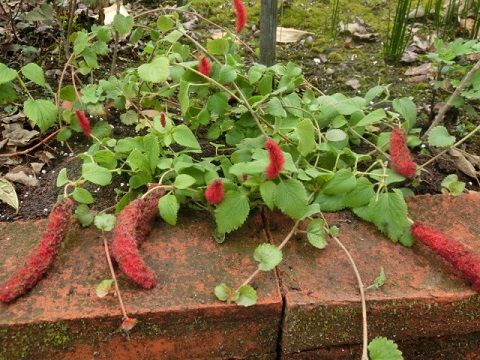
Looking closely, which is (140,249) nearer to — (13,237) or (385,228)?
(13,237)

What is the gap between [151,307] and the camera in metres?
1.32

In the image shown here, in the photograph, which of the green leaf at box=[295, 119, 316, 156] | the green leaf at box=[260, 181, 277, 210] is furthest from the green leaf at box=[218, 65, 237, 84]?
the green leaf at box=[260, 181, 277, 210]

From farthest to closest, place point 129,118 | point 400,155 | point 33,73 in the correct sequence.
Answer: point 129,118 < point 33,73 < point 400,155

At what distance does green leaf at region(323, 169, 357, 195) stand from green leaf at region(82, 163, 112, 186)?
0.59 meters

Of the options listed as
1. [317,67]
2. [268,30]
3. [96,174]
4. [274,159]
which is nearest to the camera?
[274,159]

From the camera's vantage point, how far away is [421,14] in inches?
116

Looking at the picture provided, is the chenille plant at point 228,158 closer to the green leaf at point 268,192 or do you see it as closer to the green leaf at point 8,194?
the green leaf at point 268,192

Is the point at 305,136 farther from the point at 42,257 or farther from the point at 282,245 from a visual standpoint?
the point at 42,257

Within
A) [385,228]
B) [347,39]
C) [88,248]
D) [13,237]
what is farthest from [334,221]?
[347,39]

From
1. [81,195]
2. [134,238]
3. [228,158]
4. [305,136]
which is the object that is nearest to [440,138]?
[305,136]

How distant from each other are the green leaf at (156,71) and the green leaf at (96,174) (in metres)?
0.27

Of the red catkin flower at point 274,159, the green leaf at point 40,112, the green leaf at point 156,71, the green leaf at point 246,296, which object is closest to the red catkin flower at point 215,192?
the red catkin flower at point 274,159

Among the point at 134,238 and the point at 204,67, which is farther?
the point at 204,67

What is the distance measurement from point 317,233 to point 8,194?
35.8 inches
